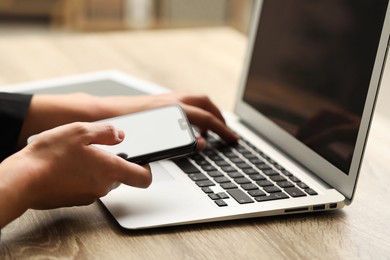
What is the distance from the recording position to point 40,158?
0.68 meters

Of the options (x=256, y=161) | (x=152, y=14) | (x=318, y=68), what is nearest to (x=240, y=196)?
(x=256, y=161)

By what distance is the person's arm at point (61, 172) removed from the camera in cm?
67

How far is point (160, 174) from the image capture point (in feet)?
2.61

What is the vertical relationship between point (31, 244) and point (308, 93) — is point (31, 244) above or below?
below

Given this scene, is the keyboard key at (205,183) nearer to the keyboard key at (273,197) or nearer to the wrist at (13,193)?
the keyboard key at (273,197)

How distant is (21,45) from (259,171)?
2.65ft

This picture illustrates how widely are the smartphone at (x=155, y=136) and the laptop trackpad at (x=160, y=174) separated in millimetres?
43

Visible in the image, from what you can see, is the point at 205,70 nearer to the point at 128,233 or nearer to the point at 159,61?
the point at 159,61

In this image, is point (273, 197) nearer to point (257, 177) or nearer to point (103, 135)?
point (257, 177)

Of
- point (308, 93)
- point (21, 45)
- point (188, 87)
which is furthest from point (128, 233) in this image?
point (21, 45)

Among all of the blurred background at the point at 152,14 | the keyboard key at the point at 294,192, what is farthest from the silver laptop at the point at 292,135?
the blurred background at the point at 152,14

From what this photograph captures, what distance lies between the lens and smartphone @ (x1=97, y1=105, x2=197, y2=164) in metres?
0.75

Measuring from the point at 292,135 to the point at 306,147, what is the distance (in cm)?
4

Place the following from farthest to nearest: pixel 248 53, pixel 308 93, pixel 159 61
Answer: pixel 159 61, pixel 248 53, pixel 308 93
